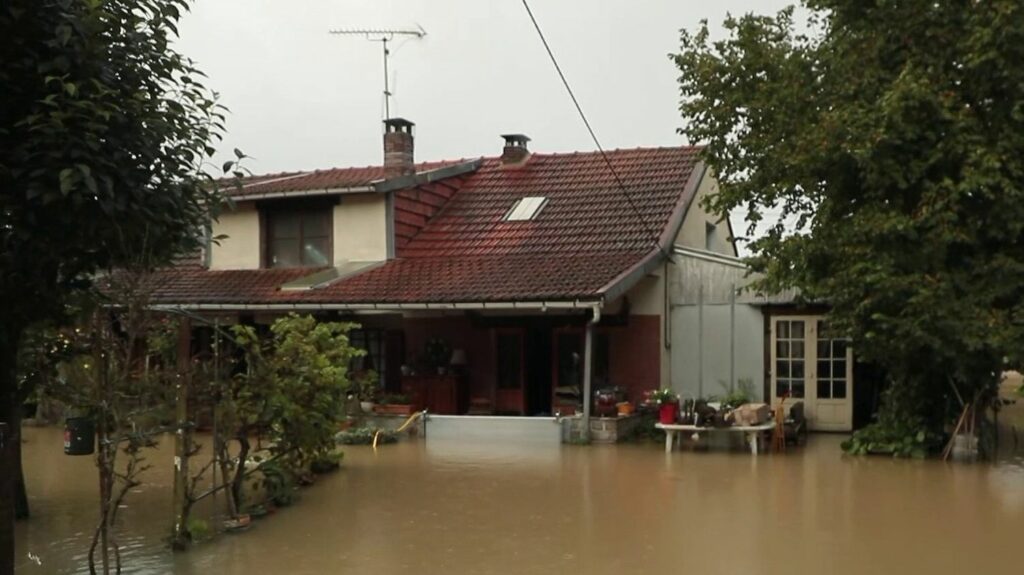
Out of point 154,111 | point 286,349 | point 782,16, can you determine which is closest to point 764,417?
point 782,16

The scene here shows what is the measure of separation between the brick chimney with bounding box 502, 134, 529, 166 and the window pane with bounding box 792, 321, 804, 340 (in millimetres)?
7786

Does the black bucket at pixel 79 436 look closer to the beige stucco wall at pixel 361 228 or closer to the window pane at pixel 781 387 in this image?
the beige stucco wall at pixel 361 228

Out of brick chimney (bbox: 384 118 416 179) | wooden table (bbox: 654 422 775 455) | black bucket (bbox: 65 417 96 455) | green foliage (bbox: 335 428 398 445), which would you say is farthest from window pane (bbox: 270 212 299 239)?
black bucket (bbox: 65 417 96 455)

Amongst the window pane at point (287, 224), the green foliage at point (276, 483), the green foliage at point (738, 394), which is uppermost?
the window pane at point (287, 224)

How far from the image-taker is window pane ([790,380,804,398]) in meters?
16.1

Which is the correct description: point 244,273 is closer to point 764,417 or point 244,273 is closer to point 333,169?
point 333,169

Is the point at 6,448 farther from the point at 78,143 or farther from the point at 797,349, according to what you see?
the point at 797,349

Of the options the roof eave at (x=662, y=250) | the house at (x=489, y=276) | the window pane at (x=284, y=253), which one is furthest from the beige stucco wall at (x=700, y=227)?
the window pane at (x=284, y=253)

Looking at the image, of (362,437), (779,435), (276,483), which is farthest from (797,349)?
(276,483)

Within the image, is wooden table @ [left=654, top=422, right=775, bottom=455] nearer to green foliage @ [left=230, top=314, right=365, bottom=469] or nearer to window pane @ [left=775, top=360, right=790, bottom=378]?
window pane @ [left=775, top=360, right=790, bottom=378]

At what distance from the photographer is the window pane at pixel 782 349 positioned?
16.2 metres

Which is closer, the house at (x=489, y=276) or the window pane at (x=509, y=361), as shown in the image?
the house at (x=489, y=276)

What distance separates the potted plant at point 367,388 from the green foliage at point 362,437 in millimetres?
570

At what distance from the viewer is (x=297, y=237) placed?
753 inches
